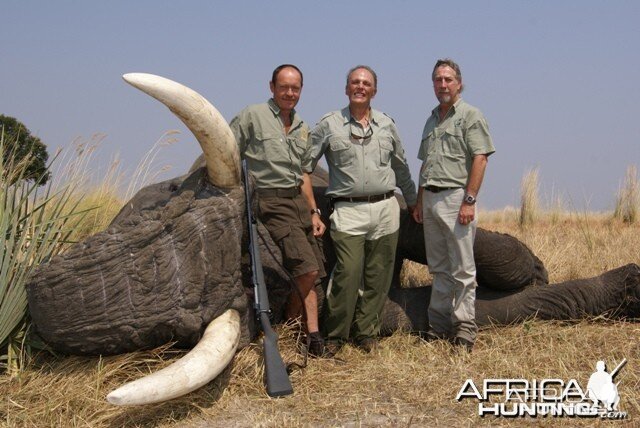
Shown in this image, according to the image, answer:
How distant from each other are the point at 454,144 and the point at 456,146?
0.07 ft

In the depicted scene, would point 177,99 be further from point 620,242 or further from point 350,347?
point 620,242

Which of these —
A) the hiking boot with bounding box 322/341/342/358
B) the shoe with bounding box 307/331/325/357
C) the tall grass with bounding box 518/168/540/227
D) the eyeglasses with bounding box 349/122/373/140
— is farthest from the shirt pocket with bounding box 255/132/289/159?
the tall grass with bounding box 518/168/540/227

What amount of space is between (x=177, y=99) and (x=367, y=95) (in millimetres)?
1728

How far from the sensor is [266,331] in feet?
14.7

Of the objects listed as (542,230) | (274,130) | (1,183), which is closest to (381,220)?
(274,130)

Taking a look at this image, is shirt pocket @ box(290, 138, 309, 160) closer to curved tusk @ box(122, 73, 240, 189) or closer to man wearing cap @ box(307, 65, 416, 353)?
man wearing cap @ box(307, 65, 416, 353)

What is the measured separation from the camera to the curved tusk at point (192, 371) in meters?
3.54

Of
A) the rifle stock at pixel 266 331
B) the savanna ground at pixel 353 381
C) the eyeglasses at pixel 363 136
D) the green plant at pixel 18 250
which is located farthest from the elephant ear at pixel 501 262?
the green plant at pixel 18 250

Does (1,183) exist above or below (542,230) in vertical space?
above

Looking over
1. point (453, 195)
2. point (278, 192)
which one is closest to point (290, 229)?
Answer: point (278, 192)

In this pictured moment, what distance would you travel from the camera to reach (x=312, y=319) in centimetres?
→ 526

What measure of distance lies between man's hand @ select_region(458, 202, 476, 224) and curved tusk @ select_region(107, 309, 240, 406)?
180 cm

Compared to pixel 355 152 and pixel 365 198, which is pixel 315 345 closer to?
pixel 365 198

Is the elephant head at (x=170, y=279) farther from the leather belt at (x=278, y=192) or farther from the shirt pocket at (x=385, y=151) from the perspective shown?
the shirt pocket at (x=385, y=151)
